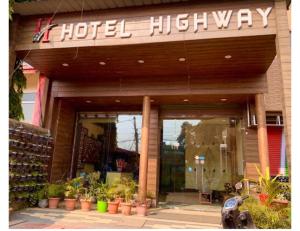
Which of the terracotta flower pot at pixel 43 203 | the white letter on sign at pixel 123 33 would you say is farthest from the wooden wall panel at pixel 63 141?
the white letter on sign at pixel 123 33

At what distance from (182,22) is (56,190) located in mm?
6477

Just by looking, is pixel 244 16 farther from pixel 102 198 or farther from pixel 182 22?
pixel 102 198

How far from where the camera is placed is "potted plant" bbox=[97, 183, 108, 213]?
837 cm

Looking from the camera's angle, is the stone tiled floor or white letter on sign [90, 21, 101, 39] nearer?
the stone tiled floor

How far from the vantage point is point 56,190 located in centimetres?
887

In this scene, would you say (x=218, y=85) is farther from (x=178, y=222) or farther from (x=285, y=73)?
(x=178, y=222)

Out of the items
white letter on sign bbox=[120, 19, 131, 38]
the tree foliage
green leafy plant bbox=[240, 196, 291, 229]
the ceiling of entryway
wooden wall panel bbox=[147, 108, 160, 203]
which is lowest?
green leafy plant bbox=[240, 196, 291, 229]

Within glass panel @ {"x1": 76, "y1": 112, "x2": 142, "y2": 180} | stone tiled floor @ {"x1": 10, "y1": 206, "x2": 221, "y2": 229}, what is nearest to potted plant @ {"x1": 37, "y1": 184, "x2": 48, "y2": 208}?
stone tiled floor @ {"x1": 10, "y1": 206, "x2": 221, "y2": 229}

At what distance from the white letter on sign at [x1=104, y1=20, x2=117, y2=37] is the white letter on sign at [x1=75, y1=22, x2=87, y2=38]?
631 millimetres

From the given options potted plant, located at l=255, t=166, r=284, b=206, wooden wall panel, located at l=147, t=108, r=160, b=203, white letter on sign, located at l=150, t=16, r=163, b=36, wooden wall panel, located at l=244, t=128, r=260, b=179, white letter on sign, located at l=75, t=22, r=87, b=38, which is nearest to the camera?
potted plant, located at l=255, t=166, r=284, b=206

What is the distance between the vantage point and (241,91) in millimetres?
9094

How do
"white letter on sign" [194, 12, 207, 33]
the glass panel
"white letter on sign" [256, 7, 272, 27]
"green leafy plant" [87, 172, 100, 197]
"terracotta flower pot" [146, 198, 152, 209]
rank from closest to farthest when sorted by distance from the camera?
1. "white letter on sign" [256, 7, 272, 27]
2. "white letter on sign" [194, 12, 207, 33]
3. "green leafy plant" [87, 172, 100, 197]
4. "terracotta flower pot" [146, 198, 152, 209]
5. the glass panel

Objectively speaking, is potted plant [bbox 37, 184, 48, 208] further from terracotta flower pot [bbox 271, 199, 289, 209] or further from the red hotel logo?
terracotta flower pot [bbox 271, 199, 289, 209]

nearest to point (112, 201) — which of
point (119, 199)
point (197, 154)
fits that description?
point (119, 199)
